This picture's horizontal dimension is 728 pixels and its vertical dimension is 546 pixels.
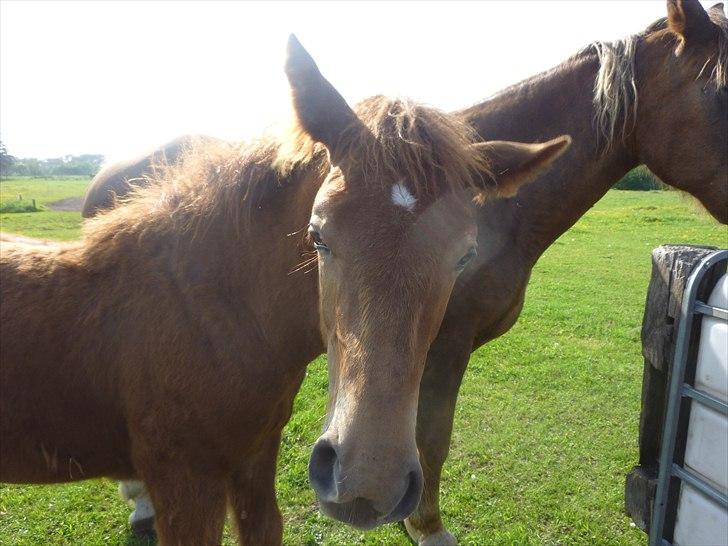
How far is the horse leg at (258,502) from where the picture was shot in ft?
8.59

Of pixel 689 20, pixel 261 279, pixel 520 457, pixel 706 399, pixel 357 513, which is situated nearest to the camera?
pixel 357 513

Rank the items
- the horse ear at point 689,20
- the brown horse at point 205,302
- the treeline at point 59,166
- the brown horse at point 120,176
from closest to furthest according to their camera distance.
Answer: the brown horse at point 205,302 < the horse ear at point 689,20 < the brown horse at point 120,176 < the treeline at point 59,166

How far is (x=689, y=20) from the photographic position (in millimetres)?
2928

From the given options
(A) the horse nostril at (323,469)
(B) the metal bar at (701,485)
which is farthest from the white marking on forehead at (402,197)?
(B) the metal bar at (701,485)

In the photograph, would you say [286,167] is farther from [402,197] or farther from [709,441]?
[709,441]

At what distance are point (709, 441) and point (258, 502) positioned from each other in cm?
214

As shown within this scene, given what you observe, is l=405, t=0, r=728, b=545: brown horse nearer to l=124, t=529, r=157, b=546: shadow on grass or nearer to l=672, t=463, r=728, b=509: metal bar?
l=672, t=463, r=728, b=509: metal bar

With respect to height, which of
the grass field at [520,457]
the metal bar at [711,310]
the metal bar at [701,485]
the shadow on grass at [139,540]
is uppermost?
the metal bar at [711,310]

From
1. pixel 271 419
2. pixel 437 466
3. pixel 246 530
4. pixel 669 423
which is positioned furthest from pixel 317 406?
pixel 669 423

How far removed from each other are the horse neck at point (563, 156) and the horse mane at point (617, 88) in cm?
7

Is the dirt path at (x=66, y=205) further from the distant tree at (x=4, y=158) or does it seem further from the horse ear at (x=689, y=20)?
the horse ear at (x=689, y=20)

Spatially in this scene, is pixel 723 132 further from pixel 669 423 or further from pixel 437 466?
pixel 437 466

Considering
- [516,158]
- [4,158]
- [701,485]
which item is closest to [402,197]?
[516,158]

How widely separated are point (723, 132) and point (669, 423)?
1747mm
